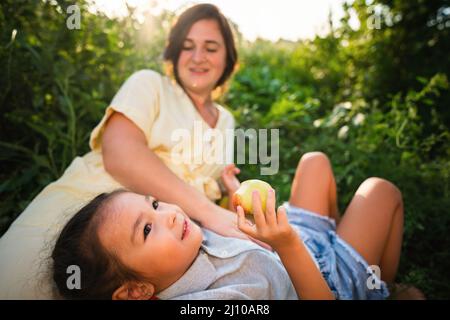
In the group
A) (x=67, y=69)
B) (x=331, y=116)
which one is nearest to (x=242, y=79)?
(x=331, y=116)

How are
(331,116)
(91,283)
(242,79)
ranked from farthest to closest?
(242,79)
(331,116)
(91,283)

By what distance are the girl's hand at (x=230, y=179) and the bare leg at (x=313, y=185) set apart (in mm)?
327

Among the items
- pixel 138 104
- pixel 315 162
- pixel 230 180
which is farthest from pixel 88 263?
pixel 315 162

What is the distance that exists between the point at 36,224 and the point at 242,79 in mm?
2826

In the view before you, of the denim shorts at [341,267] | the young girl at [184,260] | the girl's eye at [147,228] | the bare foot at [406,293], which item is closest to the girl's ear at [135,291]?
the young girl at [184,260]

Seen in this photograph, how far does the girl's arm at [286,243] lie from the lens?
4.10 ft

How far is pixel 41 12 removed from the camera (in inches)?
101

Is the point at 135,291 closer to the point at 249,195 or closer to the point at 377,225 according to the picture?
the point at 249,195

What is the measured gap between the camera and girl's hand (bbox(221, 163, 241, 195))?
220 cm

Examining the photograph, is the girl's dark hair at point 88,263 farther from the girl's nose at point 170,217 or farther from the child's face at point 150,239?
the girl's nose at point 170,217

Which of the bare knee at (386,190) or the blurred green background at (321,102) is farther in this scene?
the blurred green background at (321,102)

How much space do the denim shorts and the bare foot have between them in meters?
0.14
